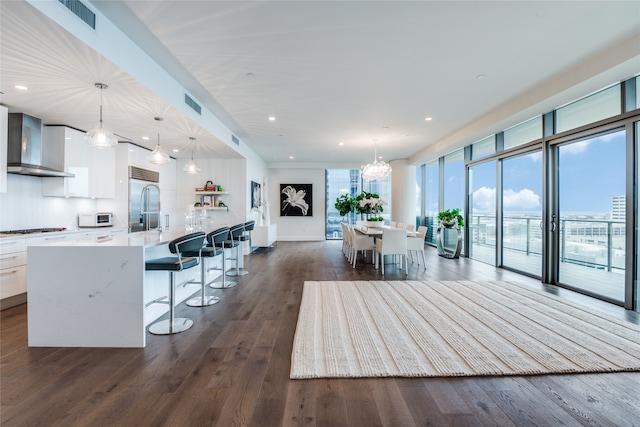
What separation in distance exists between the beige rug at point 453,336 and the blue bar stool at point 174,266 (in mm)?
1266

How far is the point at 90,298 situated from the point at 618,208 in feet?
20.0

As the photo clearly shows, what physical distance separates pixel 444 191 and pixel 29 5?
843cm

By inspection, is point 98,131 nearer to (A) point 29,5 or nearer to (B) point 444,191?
(A) point 29,5

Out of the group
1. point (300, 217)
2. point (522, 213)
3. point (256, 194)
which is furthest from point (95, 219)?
point (522, 213)

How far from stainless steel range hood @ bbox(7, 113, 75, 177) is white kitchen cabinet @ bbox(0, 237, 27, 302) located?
103 cm

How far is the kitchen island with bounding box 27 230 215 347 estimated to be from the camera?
2.40m

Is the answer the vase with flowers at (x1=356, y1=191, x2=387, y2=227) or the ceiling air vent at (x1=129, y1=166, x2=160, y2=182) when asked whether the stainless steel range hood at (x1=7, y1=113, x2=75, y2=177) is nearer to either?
the ceiling air vent at (x1=129, y1=166, x2=160, y2=182)

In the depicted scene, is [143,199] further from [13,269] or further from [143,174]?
[13,269]

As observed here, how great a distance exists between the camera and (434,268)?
558 centimetres

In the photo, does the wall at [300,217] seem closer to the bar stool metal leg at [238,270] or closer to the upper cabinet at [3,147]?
the bar stool metal leg at [238,270]

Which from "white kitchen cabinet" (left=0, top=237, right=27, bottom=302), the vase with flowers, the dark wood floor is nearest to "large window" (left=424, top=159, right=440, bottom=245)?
the vase with flowers

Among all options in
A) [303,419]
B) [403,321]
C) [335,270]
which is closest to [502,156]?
[335,270]

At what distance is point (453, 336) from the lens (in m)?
2.56

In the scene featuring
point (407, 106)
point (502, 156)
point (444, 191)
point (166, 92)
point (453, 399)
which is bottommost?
point (453, 399)
